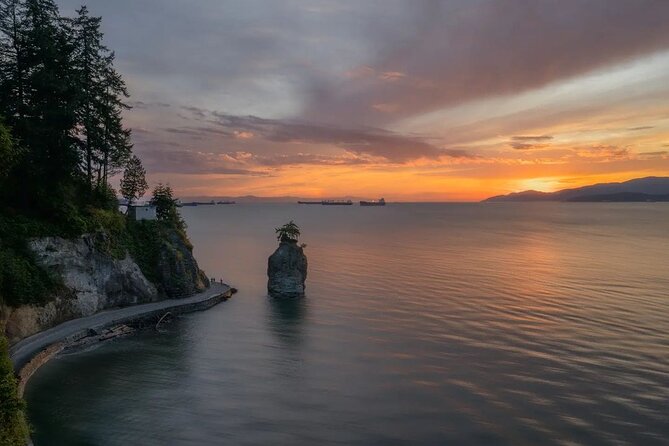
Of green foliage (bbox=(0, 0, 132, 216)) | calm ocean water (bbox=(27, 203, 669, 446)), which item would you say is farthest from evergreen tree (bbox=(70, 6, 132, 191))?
calm ocean water (bbox=(27, 203, 669, 446))

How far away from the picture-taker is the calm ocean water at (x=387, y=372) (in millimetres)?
28484

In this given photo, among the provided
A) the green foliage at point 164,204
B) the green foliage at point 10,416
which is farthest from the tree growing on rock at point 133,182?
the green foliage at point 10,416

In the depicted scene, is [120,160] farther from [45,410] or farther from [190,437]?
[190,437]

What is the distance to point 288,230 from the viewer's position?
71.6 m

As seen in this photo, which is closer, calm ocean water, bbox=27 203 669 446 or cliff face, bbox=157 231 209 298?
calm ocean water, bbox=27 203 669 446

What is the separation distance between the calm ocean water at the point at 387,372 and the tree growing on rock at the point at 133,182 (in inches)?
898

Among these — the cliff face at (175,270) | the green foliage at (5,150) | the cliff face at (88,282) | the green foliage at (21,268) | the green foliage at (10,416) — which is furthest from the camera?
the cliff face at (175,270)

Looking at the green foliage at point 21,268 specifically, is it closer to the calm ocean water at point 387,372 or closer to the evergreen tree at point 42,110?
the evergreen tree at point 42,110

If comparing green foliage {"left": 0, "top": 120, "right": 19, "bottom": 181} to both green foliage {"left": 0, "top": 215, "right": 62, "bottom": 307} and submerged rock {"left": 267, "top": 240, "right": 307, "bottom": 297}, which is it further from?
submerged rock {"left": 267, "top": 240, "right": 307, "bottom": 297}

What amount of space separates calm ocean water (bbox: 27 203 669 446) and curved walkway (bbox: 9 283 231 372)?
2.11m

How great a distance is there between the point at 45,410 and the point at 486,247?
388ft

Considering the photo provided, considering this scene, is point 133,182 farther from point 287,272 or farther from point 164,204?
point 287,272

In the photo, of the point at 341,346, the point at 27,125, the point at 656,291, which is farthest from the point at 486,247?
the point at 27,125

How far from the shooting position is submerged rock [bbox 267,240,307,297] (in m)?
68.7
